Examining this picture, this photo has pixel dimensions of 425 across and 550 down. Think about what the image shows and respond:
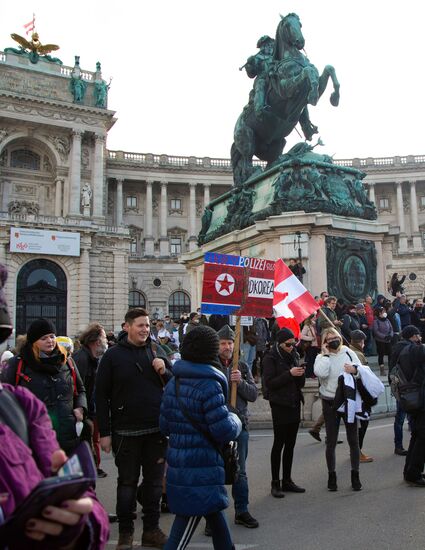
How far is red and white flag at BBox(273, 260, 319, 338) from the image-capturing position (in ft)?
25.7

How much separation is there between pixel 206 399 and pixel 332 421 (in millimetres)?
3119

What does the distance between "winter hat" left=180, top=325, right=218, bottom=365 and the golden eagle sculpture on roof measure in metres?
53.5

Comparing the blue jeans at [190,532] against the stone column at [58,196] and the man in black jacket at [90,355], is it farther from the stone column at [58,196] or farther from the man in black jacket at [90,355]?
the stone column at [58,196]

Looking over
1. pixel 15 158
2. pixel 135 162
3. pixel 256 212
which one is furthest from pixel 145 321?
pixel 135 162

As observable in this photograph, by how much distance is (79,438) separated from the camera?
15.3 ft

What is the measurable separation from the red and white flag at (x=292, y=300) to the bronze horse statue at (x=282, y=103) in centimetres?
641

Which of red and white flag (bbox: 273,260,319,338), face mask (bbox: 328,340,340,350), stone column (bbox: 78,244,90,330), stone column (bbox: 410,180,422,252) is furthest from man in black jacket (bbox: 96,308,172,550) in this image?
stone column (bbox: 410,180,422,252)

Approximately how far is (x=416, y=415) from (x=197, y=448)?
342 cm

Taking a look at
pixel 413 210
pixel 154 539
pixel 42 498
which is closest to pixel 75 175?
pixel 413 210

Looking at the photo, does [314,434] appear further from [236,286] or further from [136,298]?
[136,298]

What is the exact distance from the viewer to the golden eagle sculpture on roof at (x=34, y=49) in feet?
168

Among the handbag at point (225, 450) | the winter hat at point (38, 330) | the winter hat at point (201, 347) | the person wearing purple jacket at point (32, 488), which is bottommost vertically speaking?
the handbag at point (225, 450)

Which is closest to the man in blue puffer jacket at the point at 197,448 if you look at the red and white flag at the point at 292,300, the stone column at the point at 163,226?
the red and white flag at the point at 292,300

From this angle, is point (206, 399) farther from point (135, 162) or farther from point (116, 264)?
point (135, 162)
